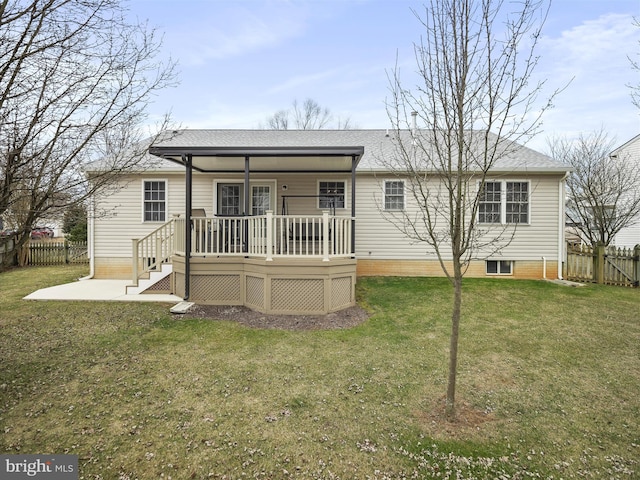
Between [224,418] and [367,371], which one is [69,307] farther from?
[367,371]

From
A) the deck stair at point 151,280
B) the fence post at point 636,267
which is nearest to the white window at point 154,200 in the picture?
the deck stair at point 151,280

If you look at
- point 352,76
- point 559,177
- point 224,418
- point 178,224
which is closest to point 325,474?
point 224,418

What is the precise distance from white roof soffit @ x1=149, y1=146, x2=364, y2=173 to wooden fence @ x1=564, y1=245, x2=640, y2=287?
7.91 metres

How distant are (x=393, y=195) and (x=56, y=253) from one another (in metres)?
14.7

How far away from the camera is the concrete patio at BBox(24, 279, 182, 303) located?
23.7 ft

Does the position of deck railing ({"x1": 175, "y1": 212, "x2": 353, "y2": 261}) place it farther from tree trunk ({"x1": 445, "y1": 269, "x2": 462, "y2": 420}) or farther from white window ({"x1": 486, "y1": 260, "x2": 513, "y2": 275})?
white window ({"x1": 486, "y1": 260, "x2": 513, "y2": 275})

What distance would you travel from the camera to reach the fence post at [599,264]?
389 inches

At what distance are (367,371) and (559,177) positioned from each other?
951 centimetres

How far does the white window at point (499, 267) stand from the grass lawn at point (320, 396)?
151 inches

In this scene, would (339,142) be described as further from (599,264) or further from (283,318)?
(599,264)

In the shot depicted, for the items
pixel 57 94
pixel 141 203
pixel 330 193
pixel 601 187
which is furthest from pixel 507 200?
pixel 141 203

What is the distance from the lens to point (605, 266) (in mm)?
9969

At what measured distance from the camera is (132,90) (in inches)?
163

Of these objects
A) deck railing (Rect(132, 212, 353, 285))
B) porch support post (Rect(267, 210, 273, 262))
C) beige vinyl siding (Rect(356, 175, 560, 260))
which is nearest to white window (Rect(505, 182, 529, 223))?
beige vinyl siding (Rect(356, 175, 560, 260))
